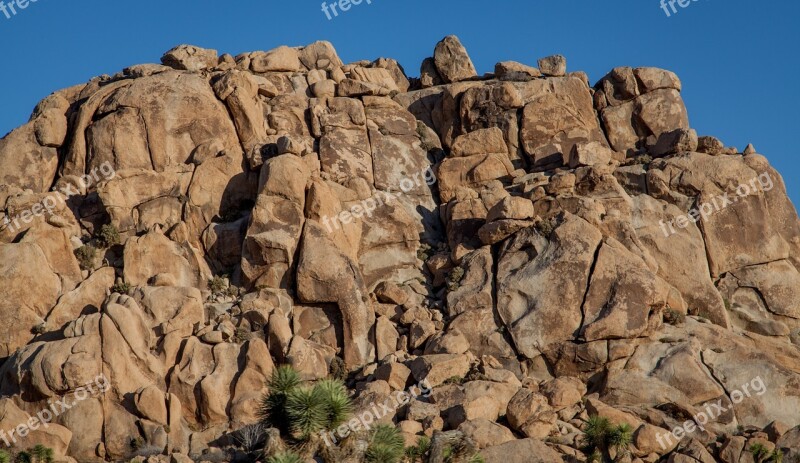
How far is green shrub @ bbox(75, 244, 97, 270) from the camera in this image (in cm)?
4316

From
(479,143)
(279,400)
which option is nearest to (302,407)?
(279,400)

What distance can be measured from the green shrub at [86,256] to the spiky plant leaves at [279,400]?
1313cm

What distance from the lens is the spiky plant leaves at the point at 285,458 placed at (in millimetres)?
30172

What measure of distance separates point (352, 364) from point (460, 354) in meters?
4.30

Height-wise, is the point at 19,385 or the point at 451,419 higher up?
the point at 19,385

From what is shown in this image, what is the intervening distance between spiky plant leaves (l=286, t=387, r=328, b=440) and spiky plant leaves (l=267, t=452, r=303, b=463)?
104 centimetres

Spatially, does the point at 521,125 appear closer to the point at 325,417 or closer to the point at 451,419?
the point at 451,419

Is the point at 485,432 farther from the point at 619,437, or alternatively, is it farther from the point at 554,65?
the point at 554,65

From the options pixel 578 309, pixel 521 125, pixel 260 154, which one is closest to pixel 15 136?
pixel 260 154

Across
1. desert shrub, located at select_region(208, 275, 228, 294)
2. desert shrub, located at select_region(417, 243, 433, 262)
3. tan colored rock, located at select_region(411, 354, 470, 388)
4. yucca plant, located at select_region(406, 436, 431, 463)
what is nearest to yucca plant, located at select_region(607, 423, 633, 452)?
yucca plant, located at select_region(406, 436, 431, 463)

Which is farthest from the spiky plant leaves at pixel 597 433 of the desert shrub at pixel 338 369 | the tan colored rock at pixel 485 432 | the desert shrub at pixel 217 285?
the desert shrub at pixel 217 285

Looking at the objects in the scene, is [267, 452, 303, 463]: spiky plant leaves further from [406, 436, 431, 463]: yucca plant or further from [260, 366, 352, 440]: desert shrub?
[406, 436, 431, 463]: yucca plant

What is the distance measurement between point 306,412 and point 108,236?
1615 centimetres

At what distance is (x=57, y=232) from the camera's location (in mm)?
43219
